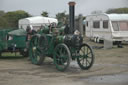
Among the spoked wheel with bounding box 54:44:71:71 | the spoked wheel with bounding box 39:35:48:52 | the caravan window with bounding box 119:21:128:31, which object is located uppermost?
the caravan window with bounding box 119:21:128:31

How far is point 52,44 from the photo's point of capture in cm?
949

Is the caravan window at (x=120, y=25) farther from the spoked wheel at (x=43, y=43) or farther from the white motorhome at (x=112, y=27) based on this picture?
the spoked wheel at (x=43, y=43)

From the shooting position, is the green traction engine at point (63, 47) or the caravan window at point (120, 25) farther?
the caravan window at point (120, 25)

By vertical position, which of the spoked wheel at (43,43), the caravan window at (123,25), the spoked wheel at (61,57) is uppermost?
the caravan window at (123,25)

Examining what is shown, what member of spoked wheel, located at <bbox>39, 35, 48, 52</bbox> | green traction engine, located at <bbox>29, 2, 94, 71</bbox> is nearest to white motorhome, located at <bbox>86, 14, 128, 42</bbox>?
green traction engine, located at <bbox>29, 2, 94, 71</bbox>

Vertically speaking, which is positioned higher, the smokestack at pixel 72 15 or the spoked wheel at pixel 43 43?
the smokestack at pixel 72 15

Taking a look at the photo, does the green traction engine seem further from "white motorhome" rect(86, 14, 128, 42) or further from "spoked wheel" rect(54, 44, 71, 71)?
"white motorhome" rect(86, 14, 128, 42)

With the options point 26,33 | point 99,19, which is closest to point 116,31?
point 99,19

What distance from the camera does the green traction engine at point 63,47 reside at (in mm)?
8773

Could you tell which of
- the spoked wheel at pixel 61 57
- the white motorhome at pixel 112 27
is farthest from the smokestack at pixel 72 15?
the white motorhome at pixel 112 27

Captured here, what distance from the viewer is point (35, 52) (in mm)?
10508

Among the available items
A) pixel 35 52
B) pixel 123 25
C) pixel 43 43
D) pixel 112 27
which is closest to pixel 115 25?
pixel 112 27

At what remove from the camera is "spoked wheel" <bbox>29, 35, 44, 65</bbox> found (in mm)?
9945

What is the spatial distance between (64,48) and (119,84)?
8.10ft
